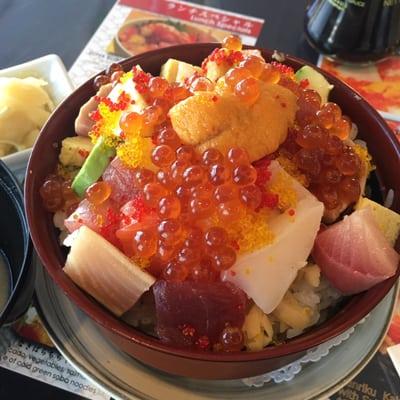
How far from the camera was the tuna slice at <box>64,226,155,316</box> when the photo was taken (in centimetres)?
67

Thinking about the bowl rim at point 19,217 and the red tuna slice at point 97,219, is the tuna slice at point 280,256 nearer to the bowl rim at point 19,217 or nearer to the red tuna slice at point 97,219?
the red tuna slice at point 97,219

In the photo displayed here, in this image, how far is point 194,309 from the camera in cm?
66

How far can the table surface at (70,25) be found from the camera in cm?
136

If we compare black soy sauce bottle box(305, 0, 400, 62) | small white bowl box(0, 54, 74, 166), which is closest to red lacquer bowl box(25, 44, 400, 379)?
small white bowl box(0, 54, 74, 166)

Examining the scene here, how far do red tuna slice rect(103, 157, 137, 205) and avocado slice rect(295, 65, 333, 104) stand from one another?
1.16 ft

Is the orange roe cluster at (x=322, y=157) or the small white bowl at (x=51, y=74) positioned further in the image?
the small white bowl at (x=51, y=74)

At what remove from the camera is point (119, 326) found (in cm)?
65

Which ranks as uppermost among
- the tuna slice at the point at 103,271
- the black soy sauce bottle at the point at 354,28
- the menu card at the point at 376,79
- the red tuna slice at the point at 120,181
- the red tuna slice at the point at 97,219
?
the red tuna slice at the point at 120,181

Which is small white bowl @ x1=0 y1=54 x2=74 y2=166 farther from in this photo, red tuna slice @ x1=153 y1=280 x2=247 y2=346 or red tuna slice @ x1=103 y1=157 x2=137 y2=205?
red tuna slice @ x1=153 y1=280 x2=247 y2=346

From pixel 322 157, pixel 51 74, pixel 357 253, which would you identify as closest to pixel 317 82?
pixel 322 157

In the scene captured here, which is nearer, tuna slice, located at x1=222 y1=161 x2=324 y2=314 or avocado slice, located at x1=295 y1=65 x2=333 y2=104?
tuna slice, located at x1=222 y1=161 x2=324 y2=314

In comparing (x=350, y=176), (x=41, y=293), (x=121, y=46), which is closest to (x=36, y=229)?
(x=41, y=293)

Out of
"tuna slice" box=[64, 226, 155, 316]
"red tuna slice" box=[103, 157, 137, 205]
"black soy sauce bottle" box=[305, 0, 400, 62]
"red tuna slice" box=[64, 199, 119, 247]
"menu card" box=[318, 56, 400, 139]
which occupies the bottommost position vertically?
"menu card" box=[318, 56, 400, 139]

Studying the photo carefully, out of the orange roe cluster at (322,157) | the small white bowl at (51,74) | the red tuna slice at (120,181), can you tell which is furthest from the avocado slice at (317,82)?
the small white bowl at (51,74)
